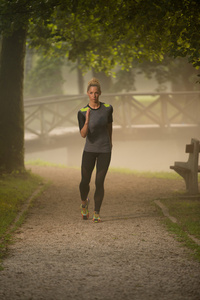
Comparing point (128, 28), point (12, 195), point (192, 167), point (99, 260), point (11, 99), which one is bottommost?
point (12, 195)

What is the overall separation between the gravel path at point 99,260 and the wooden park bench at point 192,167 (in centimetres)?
158

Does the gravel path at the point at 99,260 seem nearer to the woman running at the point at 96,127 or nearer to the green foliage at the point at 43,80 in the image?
the woman running at the point at 96,127

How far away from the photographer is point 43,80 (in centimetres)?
3089

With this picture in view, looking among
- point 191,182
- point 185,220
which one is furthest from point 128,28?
point 185,220

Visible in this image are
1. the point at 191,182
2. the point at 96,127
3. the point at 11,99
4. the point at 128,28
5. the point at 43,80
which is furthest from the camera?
the point at 43,80

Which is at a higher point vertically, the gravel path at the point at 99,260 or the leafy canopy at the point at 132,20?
the leafy canopy at the point at 132,20

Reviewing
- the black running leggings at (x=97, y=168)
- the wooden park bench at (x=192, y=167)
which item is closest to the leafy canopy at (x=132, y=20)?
the wooden park bench at (x=192, y=167)

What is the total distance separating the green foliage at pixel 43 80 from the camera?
2962cm

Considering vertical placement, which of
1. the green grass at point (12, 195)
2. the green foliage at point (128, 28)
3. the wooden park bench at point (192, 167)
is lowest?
the green grass at point (12, 195)

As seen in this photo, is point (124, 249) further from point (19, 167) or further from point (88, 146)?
point (19, 167)

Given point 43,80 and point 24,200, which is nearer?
point 24,200

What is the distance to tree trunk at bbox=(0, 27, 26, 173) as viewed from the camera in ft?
39.0

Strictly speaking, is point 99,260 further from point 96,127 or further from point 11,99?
point 11,99

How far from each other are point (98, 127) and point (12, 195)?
12.1ft
